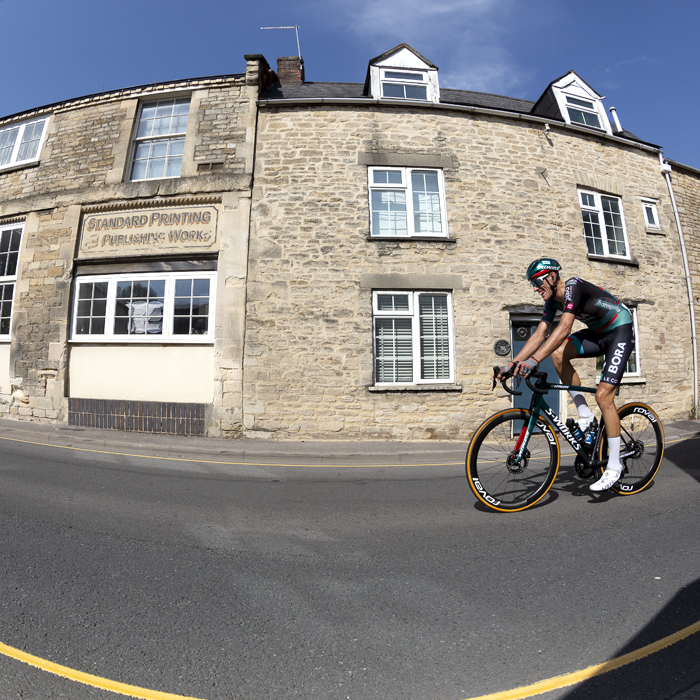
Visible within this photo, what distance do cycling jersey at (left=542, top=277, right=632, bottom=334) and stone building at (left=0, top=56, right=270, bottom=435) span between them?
22.6 feet

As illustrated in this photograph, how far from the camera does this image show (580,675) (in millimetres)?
1845

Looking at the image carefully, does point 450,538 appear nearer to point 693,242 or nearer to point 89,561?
point 89,561

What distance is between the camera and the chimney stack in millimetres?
13148

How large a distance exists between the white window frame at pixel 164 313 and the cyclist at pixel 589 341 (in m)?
7.16

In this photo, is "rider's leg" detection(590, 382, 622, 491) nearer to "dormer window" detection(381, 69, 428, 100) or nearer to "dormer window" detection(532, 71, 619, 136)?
"dormer window" detection(381, 69, 428, 100)

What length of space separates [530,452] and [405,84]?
10.4 meters

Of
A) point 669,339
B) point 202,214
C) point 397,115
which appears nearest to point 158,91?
point 202,214

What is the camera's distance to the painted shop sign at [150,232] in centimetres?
966

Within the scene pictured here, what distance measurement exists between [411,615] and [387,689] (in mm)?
571

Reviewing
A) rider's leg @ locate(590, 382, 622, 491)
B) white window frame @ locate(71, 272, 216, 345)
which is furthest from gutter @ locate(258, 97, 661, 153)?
rider's leg @ locate(590, 382, 622, 491)

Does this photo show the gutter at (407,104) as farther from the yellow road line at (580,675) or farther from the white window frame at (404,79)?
the yellow road line at (580,675)

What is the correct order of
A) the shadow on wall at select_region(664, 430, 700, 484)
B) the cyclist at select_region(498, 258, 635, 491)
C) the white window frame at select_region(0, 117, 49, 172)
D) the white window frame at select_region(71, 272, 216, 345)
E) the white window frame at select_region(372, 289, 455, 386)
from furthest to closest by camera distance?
the white window frame at select_region(0, 117, 49, 172), the white window frame at select_region(71, 272, 216, 345), the white window frame at select_region(372, 289, 455, 386), the shadow on wall at select_region(664, 430, 700, 484), the cyclist at select_region(498, 258, 635, 491)

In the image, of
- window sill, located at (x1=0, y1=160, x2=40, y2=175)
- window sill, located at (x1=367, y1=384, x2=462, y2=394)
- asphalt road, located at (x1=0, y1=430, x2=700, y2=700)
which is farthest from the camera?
window sill, located at (x1=0, y1=160, x2=40, y2=175)

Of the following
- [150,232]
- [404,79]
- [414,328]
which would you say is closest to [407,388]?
[414,328]
